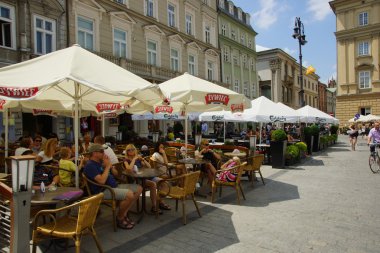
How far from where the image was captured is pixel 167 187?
6.13m

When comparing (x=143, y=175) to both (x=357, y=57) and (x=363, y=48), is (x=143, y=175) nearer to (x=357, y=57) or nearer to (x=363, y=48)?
(x=357, y=57)

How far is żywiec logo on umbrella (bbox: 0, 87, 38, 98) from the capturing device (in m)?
4.21

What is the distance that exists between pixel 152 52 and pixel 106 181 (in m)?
19.1

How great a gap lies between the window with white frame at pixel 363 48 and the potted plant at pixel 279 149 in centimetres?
3687

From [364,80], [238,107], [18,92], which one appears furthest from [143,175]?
[364,80]

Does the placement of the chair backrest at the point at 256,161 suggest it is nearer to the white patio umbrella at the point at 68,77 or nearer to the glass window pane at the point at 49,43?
the white patio umbrella at the point at 68,77

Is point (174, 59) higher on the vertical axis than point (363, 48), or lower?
lower

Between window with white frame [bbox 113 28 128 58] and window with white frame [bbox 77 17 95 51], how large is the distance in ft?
5.76

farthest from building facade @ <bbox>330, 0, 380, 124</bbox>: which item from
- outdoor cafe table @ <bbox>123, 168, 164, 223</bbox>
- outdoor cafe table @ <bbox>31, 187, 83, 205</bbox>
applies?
outdoor cafe table @ <bbox>31, 187, 83, 205</bbox>

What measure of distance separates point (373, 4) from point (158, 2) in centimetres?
3166

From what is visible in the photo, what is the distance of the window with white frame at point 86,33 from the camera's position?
58.4ft

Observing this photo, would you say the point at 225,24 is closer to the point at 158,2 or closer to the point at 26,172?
the point at 158,2

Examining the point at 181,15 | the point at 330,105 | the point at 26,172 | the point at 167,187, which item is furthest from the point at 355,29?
the point at 330,105

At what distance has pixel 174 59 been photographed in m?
25.6
